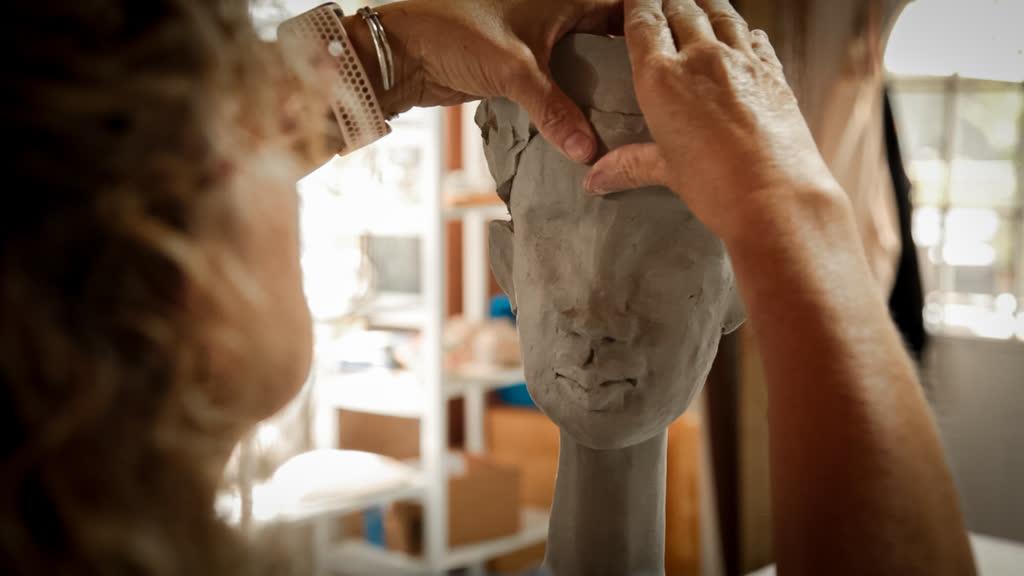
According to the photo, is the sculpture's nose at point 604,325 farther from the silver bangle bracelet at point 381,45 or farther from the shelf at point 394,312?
the shelf at point 394,312

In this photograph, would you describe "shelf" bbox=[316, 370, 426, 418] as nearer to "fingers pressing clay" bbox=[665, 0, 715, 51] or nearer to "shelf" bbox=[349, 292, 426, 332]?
"shelf" bbox=[349, 292, 426, 332]

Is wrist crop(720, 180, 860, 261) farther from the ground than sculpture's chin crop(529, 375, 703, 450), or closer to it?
farther from the ground

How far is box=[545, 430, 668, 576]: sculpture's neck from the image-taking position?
1079 millimetres

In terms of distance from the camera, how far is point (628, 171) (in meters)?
0.90

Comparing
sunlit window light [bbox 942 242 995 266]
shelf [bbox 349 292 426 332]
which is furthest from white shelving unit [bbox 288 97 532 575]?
sunlit window light [bbox 942 242 995 266]

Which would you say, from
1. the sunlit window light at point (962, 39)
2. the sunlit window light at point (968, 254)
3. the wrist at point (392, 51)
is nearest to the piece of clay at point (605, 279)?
the wrist at point (392, 51)

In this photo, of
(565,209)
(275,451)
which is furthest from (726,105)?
(275,451)

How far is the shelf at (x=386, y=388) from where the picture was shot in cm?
279

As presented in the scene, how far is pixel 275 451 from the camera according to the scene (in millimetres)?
639

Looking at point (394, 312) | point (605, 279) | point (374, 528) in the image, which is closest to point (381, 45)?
point (605, 279)

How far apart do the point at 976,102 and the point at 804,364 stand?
3.10m

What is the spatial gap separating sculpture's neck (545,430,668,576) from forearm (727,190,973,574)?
35 cm

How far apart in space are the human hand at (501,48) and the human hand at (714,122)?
0.06 meters

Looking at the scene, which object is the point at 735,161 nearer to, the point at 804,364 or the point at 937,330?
the point at 804,364
